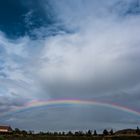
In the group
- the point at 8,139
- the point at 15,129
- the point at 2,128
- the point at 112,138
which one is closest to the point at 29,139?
the point at 8,139

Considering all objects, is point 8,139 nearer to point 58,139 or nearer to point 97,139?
point 58,139

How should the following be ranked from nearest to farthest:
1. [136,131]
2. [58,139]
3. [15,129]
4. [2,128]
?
[58,139]
[136,131]
[15,129]
[2,128]

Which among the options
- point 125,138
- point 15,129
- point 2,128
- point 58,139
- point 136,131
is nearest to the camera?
point 125,138

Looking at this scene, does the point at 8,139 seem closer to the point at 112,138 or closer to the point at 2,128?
the point at 112,138

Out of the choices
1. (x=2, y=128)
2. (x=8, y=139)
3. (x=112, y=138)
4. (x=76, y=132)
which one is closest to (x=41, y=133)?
(x=76, y=132)

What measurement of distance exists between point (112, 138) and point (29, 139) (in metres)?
16.6

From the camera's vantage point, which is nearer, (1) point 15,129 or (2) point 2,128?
(1) point 15,129

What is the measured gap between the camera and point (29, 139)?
57.3 meters

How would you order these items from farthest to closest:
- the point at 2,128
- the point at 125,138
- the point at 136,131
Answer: the point at 2,128 < the point at 136,131 < the point at 125,138

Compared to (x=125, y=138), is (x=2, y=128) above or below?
above

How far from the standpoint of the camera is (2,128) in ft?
387

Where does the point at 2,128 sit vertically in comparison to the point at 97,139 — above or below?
above

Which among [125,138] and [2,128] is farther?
[2,128]

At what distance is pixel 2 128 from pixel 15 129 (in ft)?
139
